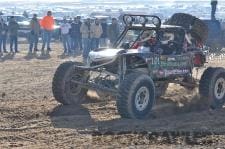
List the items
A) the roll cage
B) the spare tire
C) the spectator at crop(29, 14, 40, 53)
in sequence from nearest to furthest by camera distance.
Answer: the roll cage
the spare tire
the spectator at crop(29, 14, 40, 53)

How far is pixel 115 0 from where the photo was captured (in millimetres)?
108375

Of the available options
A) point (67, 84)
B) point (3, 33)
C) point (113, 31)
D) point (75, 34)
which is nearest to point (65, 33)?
point (75, 34)

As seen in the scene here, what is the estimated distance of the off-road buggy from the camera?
32.9 ft

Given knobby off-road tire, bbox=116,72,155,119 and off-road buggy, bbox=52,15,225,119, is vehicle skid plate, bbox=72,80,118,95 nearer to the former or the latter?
off-road buggy, bbox=52,15,225,119

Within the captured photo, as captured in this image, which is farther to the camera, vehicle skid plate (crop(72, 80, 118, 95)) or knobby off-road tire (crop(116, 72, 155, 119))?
vehicle skid plate (crop(72, 80, 118, 95))

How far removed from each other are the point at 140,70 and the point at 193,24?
8.23 ft

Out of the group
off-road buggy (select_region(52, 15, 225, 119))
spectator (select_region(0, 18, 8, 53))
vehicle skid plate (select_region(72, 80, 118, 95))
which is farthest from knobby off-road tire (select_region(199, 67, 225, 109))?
spectator (select_region(0, 18, 8, 53))

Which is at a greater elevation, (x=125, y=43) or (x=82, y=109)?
(x=125, y=43)

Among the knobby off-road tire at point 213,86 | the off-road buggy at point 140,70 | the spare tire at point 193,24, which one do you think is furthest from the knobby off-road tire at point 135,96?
the spare tire at point 193,24

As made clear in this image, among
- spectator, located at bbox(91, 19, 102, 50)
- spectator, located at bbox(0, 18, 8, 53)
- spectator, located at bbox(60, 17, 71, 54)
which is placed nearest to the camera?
spectator, located at bbox(91, 19, 102, 50)

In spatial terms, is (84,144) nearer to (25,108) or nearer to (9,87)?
(25,108)

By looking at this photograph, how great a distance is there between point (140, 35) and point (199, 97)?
181 cm

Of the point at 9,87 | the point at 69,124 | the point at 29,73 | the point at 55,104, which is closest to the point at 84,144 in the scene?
the point at 69,124

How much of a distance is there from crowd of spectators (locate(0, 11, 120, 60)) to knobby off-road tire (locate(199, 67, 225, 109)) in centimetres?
1147
